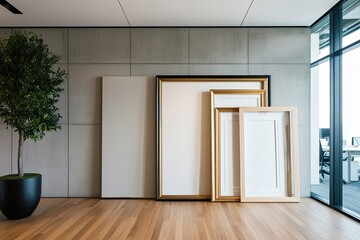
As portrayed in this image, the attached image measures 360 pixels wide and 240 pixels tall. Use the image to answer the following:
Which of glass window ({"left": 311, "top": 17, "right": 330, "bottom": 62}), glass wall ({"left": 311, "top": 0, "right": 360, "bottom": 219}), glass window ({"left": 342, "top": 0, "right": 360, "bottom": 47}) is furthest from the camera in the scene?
glass window ({"left": 311, "top": 17, "right": 330, "bottom": 62})

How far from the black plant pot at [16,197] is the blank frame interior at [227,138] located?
239 centimetres

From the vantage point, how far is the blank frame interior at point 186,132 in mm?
4270

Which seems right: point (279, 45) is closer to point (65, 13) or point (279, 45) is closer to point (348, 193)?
point (348, 193)

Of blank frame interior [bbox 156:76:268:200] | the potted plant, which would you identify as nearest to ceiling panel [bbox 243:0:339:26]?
blank frame interior [bbox 156:76:268:200]

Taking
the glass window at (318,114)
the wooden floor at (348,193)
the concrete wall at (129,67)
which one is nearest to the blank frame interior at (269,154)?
the concrete wall at (129,67)

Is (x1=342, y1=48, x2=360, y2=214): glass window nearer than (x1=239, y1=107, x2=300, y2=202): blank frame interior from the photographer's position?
Yes

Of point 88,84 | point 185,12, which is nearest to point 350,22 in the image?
point 185,12

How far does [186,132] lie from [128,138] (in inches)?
34.6

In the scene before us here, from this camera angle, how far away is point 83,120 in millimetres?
4426

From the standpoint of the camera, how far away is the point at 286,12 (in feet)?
12.8

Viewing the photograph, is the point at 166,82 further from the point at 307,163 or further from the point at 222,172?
the point at 307,163

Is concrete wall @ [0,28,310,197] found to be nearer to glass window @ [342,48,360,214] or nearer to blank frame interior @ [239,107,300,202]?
blank frame interior @ [239,107,300,202]

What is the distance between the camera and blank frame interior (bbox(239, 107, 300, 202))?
412cm

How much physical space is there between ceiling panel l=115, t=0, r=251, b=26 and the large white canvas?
2.97 feet
